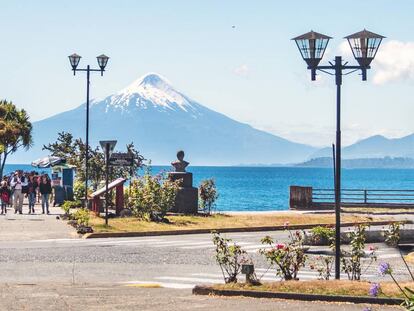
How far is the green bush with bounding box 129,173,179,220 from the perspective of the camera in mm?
33525

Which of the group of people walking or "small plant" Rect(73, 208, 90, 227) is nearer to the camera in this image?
"small plant" Rect(73, 208, 90, 227)

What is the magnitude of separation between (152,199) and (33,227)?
173 inches

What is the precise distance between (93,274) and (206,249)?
6348 mm

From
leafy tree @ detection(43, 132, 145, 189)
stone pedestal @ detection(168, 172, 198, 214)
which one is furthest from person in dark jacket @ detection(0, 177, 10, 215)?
stone pedestal @ detection(168, 172, 198, 214)

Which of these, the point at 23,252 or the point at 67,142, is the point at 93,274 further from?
the point at 67,142

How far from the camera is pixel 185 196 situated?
37344 millimetres

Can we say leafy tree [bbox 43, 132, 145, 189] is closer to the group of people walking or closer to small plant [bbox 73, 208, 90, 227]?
the group of people walking

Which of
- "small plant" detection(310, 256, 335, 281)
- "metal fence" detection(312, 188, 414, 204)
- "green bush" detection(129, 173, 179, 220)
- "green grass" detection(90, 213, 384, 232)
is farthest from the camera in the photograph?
"metal fence" detection(312, 188, 414, 204)

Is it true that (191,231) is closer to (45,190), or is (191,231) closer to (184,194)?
(184,194)

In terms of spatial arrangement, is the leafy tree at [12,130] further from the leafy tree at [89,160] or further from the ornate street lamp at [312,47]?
the ornate street lamp at [312,47]

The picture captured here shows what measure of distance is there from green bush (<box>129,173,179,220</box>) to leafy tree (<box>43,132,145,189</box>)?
26.1ft

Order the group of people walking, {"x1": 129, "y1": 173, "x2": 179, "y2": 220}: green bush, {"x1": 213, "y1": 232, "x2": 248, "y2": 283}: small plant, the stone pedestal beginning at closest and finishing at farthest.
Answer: {"x1": 213, "y1": 232, "x2": 248, "y2": 283}: small plant
{"x1": 129, "y1": 173, "x2": 179, "y2": 220}: green bush
the stone pedestal
the group of people walking

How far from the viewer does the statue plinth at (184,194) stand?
122ft

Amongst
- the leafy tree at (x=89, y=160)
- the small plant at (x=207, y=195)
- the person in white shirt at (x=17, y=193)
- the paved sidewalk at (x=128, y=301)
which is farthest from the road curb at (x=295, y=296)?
the leafy tree at (x=89, y=160)
